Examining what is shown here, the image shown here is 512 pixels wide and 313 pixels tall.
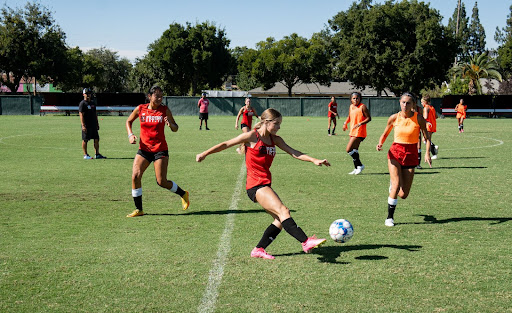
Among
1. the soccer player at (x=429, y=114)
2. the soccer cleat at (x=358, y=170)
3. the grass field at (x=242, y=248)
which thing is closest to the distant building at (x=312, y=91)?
the soccer player at (x=429, y=114)

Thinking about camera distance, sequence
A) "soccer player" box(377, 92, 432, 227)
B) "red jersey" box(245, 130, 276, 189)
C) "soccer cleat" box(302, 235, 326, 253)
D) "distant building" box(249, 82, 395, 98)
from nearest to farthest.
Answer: "soccer cleat" box(302, 235, 326, 253), "red jersey" box(245, 130, 276, 189), "soccer player" box(377, 92, 432, 227), "distant building" box(249, 82, 395, 98)

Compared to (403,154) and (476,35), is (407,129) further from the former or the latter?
(476,35)

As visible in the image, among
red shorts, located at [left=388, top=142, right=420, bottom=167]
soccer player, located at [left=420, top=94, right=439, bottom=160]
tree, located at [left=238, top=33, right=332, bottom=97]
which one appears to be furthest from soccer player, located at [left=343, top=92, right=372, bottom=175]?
tree, located at [left=238, top=33, right=332, bottom=97]

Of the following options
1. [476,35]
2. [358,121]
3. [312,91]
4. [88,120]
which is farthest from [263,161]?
[476,35]

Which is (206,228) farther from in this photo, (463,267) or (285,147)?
(463,267)

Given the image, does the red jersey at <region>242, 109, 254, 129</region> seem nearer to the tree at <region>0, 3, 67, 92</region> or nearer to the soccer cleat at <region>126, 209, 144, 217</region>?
the soccer cleat at <region>126, 209, 144, 217</region>

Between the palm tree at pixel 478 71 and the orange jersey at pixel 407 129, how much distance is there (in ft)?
210

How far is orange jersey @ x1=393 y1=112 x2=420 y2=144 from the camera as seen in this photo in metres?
8.62

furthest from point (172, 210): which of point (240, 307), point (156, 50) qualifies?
point (156, 50)

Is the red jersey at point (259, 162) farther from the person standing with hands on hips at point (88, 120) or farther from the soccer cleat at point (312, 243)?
the person standing with hands on hips at point (88, 120)

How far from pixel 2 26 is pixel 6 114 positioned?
14660mm

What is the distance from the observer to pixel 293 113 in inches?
2132

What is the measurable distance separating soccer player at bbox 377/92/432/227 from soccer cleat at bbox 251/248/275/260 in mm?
2551

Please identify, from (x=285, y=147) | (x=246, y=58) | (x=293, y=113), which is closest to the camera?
(x=285, y=147)
